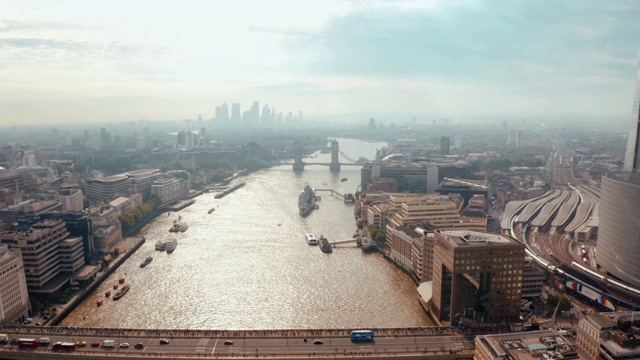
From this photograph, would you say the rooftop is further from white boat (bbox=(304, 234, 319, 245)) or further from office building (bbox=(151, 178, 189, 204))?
office building (bbox=(151, 178, 189, 204))

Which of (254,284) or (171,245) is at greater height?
(171,245)

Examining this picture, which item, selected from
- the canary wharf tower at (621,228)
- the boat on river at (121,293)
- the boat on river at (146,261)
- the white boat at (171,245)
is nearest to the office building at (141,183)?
the white boat at (171,245)

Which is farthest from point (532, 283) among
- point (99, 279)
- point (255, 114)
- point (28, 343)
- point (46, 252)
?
point (255, 114)

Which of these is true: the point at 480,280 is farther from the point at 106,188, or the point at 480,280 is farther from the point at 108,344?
the point at 106,188

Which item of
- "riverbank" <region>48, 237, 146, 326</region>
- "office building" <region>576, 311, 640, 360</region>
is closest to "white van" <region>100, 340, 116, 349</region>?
"riverbank" <region>48, 237, 146, 326</region>

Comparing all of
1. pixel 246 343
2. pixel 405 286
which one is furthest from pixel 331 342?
pixel 405 286

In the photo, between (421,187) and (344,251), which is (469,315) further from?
(421,187)
